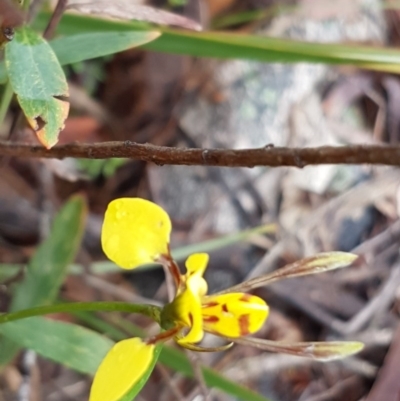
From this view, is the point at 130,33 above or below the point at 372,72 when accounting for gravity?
above

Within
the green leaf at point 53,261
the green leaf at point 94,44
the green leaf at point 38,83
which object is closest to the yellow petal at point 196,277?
the green leaf at point 38,83

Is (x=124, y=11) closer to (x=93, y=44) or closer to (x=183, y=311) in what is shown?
(x=93, y=44)

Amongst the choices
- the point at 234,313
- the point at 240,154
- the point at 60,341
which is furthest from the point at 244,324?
the point at 60,341

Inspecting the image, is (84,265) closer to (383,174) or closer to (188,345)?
(188,345)

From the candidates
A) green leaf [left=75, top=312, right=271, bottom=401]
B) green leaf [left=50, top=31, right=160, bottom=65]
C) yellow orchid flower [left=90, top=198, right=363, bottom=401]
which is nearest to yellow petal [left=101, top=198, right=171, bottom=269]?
yellow orchid flower [left=90, top=198, right=363, bottom=401]

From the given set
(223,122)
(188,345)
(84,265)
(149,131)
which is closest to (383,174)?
(223,122)

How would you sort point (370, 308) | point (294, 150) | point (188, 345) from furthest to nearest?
1. point (370, 308)
2. point (188, 345)
3. point (294, 150)
